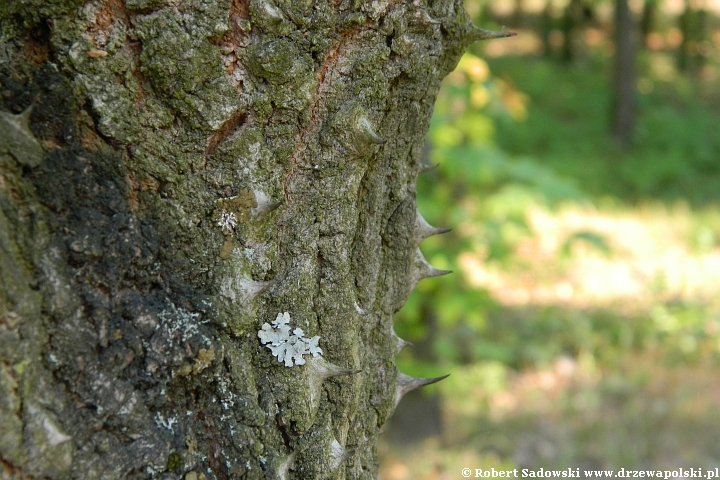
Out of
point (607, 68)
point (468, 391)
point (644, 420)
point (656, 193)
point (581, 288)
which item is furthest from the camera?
point (607, 68)

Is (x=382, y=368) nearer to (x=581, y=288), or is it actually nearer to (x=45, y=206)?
(x=45, y=206)

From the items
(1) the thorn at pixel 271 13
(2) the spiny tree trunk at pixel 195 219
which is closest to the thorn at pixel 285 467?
(2) the spiny tree trunk at pixel 195 219

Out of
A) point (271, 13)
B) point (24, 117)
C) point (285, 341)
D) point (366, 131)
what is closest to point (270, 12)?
point (271, 13)

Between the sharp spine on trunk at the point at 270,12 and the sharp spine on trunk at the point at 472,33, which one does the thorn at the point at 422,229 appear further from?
the sharp spine on trunk at the point at 270,12

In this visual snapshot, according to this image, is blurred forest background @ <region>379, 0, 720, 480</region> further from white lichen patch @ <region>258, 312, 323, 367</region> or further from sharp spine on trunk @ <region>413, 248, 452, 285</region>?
white lichen patch @ <region>258, 312, 323, 367</region>

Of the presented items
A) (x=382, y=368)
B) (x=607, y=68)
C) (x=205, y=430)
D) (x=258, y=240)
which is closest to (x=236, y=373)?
(x=205, y=430)

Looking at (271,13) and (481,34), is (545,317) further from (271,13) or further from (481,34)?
(271,13)

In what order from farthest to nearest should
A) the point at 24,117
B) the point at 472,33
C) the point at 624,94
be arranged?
1. the point at 624,94
2. the point at 472,33
3. the point at 24,117

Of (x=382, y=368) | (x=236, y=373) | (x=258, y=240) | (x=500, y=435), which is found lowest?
(x=500, y=435)
